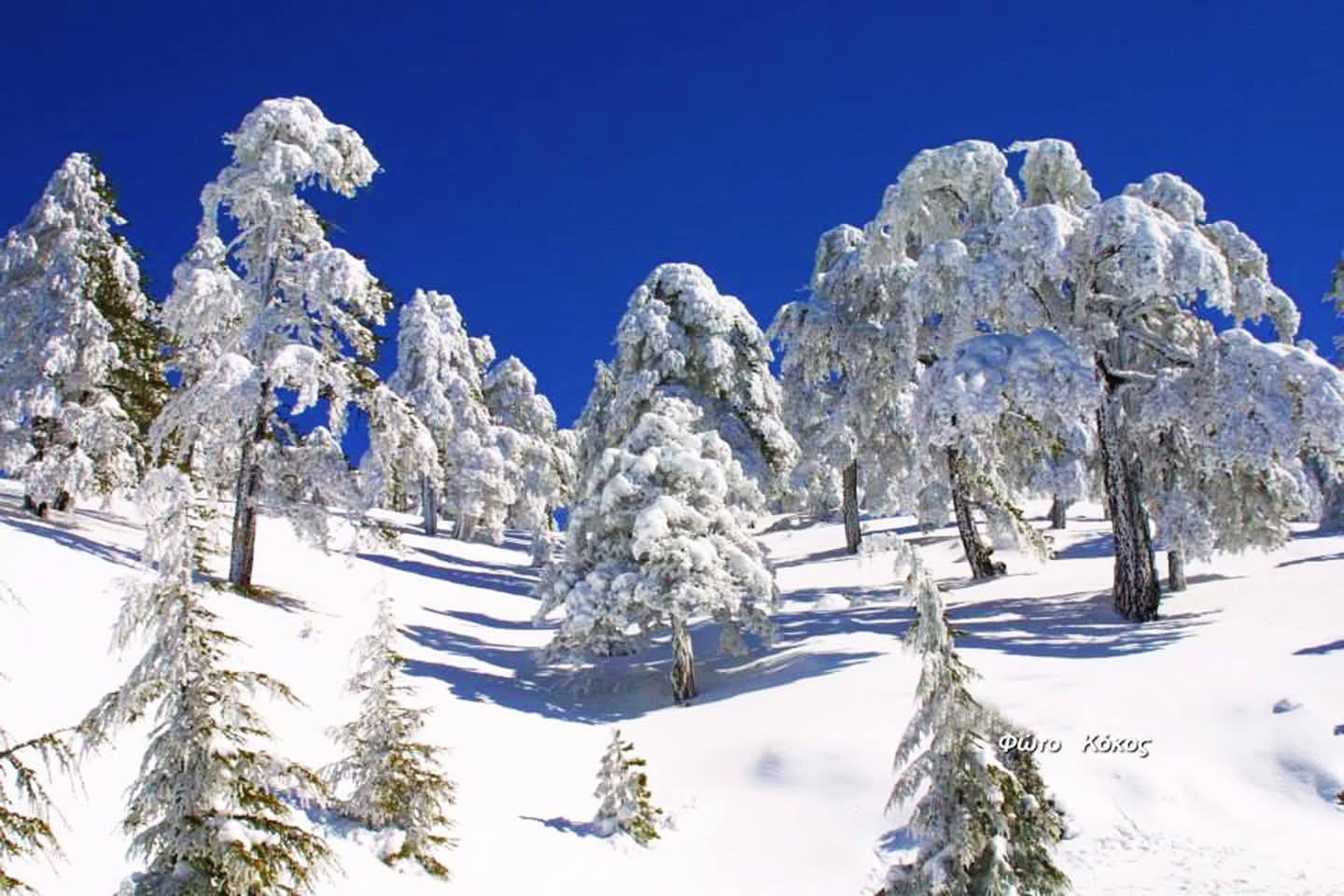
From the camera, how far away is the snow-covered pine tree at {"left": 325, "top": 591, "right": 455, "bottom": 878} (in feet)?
26.4

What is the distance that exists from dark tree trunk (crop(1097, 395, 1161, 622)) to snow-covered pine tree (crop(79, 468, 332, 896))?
547 inches

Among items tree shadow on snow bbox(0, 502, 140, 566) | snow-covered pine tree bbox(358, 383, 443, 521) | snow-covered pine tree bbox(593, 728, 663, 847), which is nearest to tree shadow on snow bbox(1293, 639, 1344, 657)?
snow-covered pine tree bbox(593, 728, 663, 847)

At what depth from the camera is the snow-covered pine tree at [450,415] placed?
37312mm

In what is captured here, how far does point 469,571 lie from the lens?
29625mm

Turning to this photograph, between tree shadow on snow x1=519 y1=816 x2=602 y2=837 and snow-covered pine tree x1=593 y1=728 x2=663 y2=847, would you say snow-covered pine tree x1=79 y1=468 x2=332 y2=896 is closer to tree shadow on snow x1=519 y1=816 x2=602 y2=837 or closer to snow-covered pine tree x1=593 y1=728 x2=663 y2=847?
snow-covered pine tree x1=593 y1=728 x2=663 y2=847

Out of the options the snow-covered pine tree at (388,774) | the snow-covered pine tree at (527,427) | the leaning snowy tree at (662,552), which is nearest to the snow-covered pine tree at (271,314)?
the leaning snowy tree at (662,552)

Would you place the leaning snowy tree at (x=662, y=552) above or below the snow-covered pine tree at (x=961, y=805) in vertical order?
above

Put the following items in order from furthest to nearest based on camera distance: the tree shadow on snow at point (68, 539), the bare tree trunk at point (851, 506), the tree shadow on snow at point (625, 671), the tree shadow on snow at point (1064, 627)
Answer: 1. the bare tree trunk at point (851, 506)
2. the tree shadow on snow at point (68, 539)
3. the tree shadow on snow at point (625, 671)
4. the tree shadow on snow at point (1064, 627)

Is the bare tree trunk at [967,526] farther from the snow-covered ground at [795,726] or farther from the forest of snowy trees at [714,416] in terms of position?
the snow-covered ground at [795,726]

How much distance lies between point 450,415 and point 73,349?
58.4ft

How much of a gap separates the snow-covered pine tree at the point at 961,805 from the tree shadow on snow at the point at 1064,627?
690 centimetres

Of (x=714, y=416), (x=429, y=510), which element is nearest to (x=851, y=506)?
(x=714, y=416)

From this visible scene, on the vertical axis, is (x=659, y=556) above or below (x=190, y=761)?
above

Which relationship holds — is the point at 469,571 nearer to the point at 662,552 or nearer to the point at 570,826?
the point at 662,552
